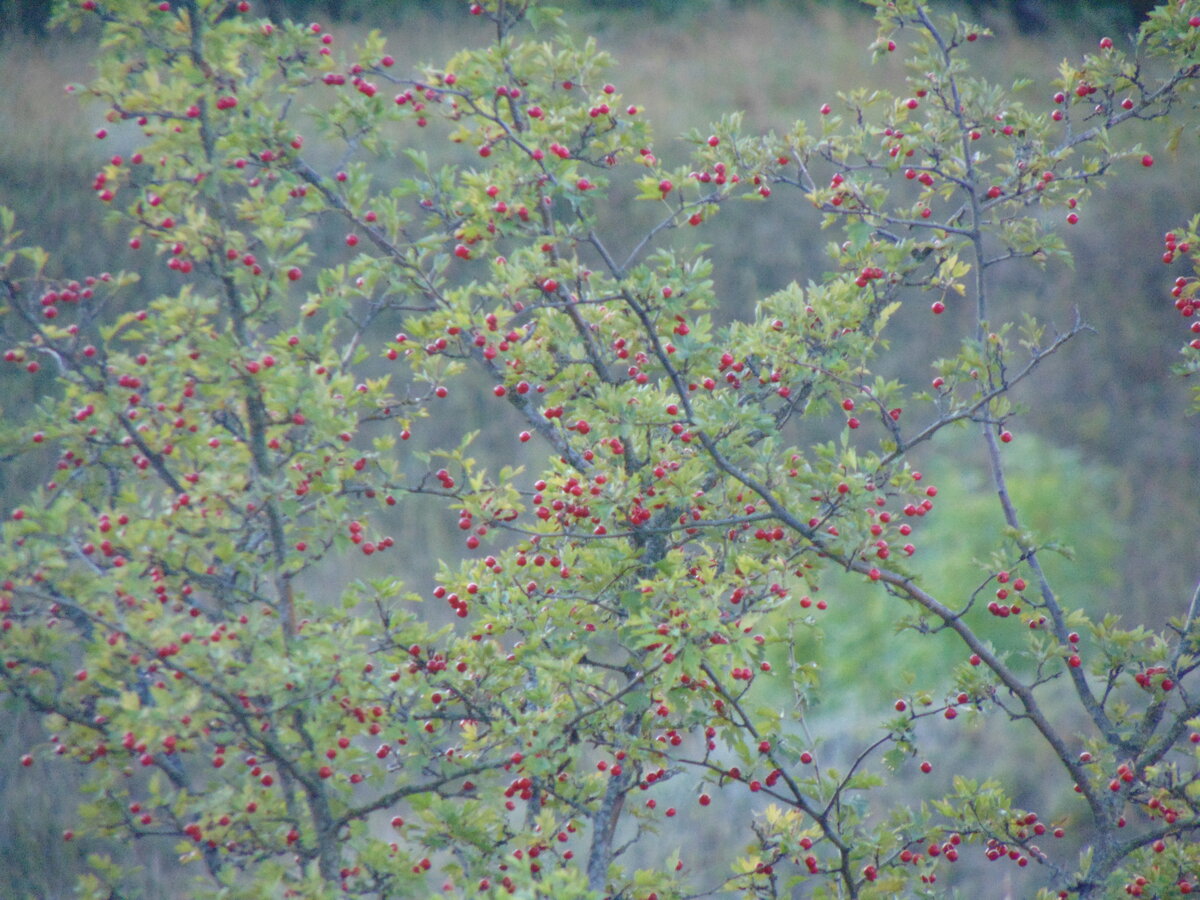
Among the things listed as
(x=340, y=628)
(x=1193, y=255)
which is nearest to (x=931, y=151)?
(x=1193, y=255)

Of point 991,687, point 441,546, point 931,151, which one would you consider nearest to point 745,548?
point 991,687

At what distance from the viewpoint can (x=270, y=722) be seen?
7.16ft

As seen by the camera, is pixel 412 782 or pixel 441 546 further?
pixel 441 546

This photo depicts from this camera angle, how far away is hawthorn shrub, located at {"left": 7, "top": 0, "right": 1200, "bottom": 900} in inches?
82.4

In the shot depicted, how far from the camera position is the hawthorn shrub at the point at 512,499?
2.09m

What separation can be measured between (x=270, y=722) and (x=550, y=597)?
2.10ft

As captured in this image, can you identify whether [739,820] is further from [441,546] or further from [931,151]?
[931,151]

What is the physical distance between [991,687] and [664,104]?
7.56 m

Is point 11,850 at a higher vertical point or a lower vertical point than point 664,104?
lower

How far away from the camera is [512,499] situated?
→ 2.43m

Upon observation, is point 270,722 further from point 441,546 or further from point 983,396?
point 441,546

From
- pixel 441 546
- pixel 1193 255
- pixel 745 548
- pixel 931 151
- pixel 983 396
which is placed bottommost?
pixel 745 548

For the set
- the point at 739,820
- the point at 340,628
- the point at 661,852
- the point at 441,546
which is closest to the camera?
the point at 340,628

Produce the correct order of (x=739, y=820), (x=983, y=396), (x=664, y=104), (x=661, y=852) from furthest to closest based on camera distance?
1. (x=664, y=104)
2. (x=739, y=820)
3. (x=661, y=852)
4. (x=983, y=396)
